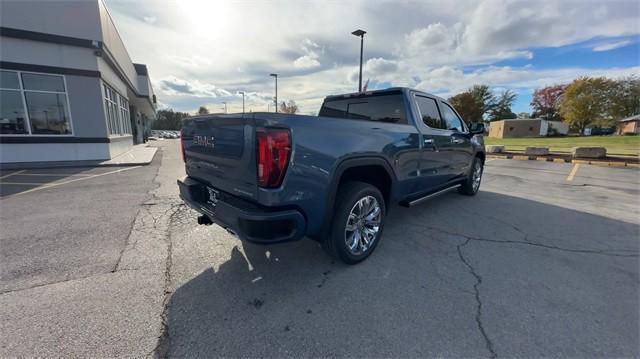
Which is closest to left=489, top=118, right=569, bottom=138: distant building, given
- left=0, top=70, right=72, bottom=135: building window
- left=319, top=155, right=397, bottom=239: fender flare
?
left=319, top=155, right=397, bottom=239: fender flare

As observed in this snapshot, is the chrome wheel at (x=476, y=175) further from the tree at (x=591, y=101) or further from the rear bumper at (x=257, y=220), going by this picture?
the tree at (x=591, y=101)

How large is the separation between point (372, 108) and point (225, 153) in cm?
249

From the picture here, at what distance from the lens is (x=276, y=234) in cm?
242

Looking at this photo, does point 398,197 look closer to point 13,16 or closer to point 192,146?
point 192,146

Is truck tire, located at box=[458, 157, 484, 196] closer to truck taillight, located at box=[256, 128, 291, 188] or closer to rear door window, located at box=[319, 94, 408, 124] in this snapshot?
rear door window, located at box=[319, 94, 408, 124]

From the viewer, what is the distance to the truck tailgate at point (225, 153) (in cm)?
246

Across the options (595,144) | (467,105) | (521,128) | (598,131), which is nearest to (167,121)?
(467,105)

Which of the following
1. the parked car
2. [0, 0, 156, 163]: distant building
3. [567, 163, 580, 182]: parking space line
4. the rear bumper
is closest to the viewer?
the rear bumper

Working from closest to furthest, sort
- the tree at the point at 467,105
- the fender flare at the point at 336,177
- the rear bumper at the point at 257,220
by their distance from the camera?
the rear bumper at the point at 257,220 < the fender flare at the point at 336,177 < the tree at the point at 467,105

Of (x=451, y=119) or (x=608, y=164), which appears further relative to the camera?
(x=608, y=164)

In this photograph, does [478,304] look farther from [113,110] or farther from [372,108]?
[113,110]

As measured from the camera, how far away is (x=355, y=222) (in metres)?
3.18

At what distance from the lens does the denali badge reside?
291 centimetres

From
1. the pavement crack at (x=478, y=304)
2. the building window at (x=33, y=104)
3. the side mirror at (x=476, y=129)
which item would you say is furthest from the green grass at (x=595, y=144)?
the building window at (x=33, y=104)
